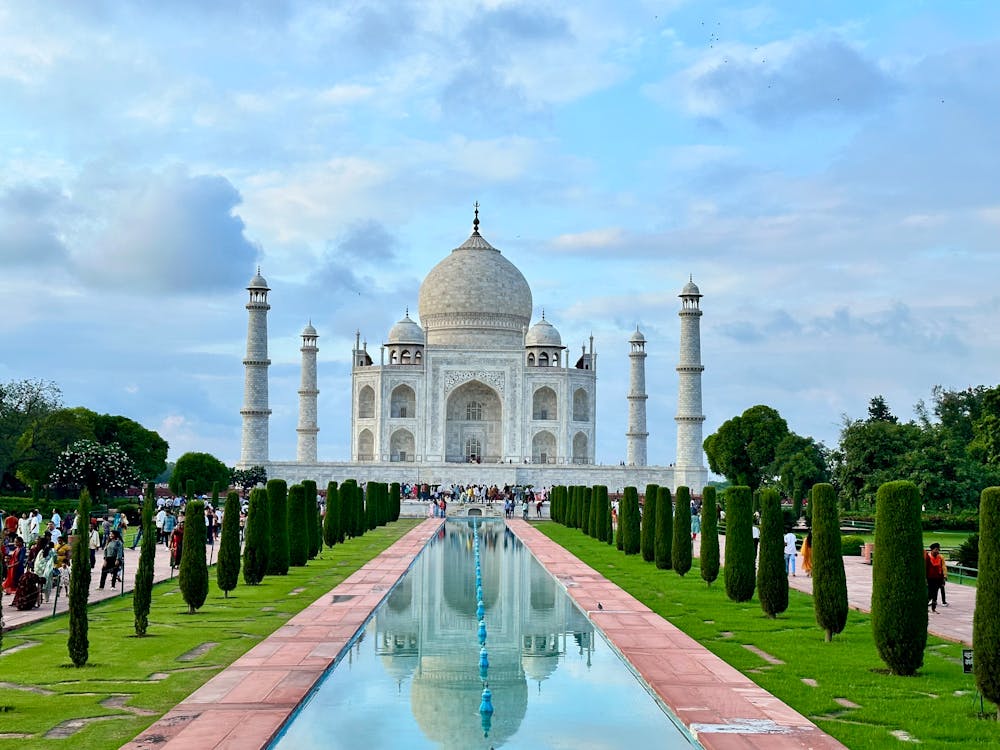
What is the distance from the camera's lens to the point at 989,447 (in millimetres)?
29281

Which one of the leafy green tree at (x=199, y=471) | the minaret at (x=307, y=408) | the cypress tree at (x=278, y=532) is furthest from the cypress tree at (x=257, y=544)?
the minaret at (x=307, y=408)

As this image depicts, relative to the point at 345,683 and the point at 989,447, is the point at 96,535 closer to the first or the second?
the point at 345,683

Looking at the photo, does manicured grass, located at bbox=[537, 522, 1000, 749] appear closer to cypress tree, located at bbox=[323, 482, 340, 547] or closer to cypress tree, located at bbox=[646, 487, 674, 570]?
cypress tree, located at bbox=[646, 487, 674, 570]

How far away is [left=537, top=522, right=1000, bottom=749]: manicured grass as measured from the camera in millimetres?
7574

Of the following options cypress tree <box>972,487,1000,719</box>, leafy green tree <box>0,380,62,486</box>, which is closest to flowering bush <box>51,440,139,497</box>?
leafy green tree <box>0,380,62,486</box>

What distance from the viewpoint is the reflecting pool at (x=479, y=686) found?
7601 millimetres

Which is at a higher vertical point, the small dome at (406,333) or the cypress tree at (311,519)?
the small dome at (406,333)

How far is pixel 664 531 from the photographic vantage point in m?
19.1

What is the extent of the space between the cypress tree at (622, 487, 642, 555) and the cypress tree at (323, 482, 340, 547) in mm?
5593

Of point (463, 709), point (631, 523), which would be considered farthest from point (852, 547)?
point (463, 709)

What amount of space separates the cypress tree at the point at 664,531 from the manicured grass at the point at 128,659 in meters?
5.67

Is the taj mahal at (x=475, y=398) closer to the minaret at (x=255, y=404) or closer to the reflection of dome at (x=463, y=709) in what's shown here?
the minaret at (x=255, y=404)

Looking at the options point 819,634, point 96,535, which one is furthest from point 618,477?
point 819,634

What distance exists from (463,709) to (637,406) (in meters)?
41.3
